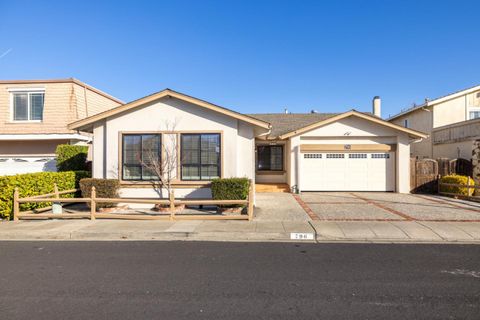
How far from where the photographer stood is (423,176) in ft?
56.0

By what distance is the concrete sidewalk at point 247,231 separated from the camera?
7.99 meters

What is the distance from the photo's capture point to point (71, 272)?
18.4ft

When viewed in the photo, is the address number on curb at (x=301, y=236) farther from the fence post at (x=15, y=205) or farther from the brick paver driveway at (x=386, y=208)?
the fence post at (x=15, y=205)

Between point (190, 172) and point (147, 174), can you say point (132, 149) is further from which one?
point (190, 172)

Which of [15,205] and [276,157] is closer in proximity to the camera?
[15,205]

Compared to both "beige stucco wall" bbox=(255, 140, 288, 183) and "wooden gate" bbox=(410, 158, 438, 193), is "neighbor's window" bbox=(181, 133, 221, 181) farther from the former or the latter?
"wooden gate" bbox=(410, 158, 438, 193)

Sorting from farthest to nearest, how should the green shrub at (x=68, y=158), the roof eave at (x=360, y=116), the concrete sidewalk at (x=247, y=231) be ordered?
1. the roof eave at (x=360, y=116)
2. the green shrub at (x=68, y=158)
3. the concrete sidewalk at (x=247, y=231)

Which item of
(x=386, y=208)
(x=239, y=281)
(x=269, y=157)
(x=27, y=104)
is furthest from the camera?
(x=269, y=157)

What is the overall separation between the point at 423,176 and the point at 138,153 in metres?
14.6

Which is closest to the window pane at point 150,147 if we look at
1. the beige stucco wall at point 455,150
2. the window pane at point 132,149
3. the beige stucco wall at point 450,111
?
the window pane at point 132,149

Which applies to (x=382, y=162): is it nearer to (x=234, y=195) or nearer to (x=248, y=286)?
(x=234, y=195)

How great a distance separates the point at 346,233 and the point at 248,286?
13.8 ft

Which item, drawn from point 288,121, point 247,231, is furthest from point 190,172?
point 288,121

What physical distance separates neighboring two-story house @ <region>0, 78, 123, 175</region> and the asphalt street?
36.3 ft
